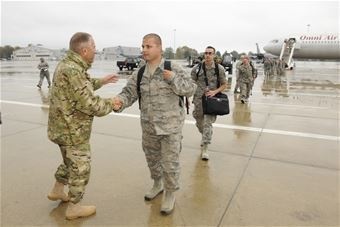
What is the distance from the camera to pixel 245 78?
33.8ft

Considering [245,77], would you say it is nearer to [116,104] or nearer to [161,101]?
[161,101]

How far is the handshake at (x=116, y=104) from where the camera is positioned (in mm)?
3152

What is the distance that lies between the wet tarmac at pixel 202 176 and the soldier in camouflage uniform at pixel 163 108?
→ 0.48 m

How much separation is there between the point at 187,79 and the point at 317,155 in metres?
3.19

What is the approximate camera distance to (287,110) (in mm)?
9031

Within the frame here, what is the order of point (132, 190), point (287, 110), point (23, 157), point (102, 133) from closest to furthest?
point (132, 190)
point (23, 157)
point (102, 133)
point (287, 110)

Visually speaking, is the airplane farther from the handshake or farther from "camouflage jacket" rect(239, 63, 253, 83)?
the handshake

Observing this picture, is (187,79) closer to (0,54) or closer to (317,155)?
(317,155)

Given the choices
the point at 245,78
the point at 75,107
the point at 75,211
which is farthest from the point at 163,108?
the point at 245,78

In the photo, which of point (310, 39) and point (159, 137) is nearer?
point (159, 137)

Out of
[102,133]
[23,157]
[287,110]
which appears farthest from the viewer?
[287,110]

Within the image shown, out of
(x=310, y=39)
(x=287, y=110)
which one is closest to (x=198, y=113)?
(x=287, y=110)

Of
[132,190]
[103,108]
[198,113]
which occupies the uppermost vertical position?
[103,108]

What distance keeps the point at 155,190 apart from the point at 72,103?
1509 mm
